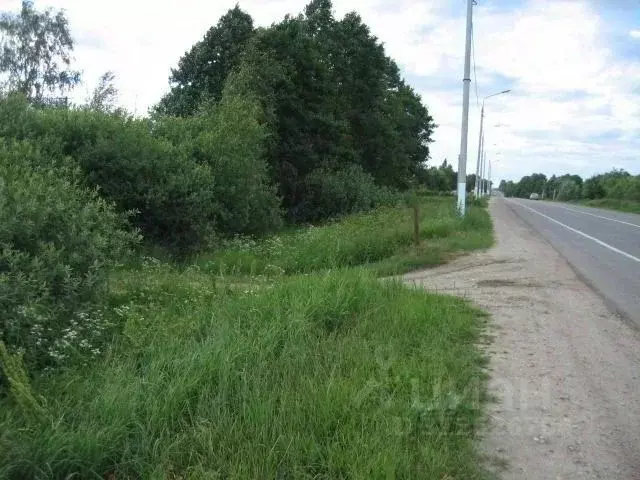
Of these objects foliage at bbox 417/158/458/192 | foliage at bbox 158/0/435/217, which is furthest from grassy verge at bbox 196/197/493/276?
foliage at bbox 417/158/458/192

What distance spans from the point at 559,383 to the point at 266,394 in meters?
2.51

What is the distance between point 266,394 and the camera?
4.42 m

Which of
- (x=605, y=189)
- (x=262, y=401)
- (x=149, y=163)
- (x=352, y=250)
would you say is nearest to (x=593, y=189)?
Answer: (x=605, y=189)

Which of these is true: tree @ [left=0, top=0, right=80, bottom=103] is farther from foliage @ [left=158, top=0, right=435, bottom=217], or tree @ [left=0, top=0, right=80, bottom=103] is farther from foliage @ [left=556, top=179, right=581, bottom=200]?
foliage @ [left=556, top=179, right=581, bottom=200]

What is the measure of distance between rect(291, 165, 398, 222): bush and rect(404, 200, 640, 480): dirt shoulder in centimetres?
1822

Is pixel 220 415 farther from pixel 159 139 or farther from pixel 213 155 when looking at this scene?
pixel 213 155

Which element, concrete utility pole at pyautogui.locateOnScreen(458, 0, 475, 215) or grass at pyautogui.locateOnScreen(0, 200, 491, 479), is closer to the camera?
grass at pyautogui.locateOnScreen(0, 200, 491, 479)

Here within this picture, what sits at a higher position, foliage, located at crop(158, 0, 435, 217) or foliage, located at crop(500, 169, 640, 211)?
foliage, located at crop(158, 0, 435, 217)

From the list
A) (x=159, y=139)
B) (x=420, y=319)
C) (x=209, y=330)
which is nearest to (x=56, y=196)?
(x=209, y=330)

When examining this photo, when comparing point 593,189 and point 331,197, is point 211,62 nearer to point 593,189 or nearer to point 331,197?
point 331,197

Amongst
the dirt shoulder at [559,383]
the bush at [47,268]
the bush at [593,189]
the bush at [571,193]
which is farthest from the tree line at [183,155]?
the bush at [571,193]

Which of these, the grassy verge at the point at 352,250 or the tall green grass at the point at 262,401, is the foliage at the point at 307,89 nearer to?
the grassy verge at the point at 352,250

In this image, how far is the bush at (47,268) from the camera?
4902mm

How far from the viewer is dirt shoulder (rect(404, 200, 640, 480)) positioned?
3.94 meters
